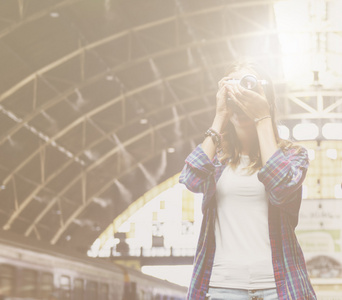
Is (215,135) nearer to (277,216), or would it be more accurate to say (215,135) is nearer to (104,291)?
(277,216)

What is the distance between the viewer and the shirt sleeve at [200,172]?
2639mm

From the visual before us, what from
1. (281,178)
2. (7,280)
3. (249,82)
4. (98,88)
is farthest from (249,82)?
(98,88)

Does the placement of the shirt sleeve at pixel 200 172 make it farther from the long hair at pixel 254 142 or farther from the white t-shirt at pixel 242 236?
the long hair at pixel 254 142

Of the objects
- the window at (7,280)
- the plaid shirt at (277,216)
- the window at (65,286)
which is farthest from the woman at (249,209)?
the window at (65,286)

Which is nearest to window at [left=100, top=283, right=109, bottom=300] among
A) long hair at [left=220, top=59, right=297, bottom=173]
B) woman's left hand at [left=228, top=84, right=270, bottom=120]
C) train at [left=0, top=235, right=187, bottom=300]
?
train at [left=0, top=235, right=187, bottom=300]

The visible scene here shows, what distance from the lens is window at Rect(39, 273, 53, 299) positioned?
46.5 ft

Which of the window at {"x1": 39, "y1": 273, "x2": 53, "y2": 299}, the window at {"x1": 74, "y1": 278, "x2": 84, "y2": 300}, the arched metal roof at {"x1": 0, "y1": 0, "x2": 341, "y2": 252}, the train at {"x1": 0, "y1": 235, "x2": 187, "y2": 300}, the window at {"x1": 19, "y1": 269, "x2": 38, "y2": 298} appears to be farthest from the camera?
the arched metal roof at {"x1": 0, "y1": 0, "x2": 341, "y2": 252}

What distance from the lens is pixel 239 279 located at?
8.34 ft

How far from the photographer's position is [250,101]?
259cm

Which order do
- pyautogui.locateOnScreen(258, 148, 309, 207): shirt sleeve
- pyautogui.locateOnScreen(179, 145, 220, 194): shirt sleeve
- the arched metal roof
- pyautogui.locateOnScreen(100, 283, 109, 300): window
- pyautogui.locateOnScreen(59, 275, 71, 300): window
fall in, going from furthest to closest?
the arched metal roof
pyautogui.locateOnScreen(100, 283, 109, 300): window
pyautogui.locateOnScreen(59, 275, 71, 300): window
pyautogui.locateOnScreen(179, 145, 220, 194): shirt sleeve
pyautogui.locateOnScreen(258, 148, 309, 207): shirt sleeve

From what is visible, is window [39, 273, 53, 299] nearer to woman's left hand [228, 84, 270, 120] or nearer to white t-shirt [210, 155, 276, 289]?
white t-shirt [210, 155, 276, 289]

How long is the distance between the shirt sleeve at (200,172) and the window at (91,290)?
15.2 meters

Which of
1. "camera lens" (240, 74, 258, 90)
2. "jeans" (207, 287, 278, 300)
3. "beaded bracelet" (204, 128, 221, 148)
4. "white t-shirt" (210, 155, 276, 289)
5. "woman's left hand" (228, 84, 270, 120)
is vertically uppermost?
"camera lens" (240, 74, 258, 90)

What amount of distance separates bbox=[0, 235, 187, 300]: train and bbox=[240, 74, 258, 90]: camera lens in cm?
1026
